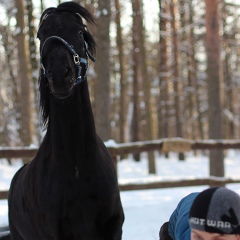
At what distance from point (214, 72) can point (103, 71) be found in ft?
8.37

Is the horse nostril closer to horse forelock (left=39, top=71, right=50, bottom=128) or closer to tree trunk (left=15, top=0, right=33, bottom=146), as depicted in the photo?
horse forelock (left=39, top=71, right=50, bottom=128)

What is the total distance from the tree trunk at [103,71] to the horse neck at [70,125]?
5177 millimetres

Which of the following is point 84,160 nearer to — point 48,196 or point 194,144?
point 48,196

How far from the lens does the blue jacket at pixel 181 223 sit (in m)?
2.42

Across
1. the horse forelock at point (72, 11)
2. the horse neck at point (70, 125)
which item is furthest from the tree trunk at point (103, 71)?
the horse neck at point (70, 125)

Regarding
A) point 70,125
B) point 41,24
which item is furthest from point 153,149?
point 41,24

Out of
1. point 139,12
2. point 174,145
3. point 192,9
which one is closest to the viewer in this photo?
point 174,145

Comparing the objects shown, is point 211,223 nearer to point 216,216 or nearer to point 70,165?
point 216,216

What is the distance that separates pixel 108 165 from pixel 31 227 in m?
0.83

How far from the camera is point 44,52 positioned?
2.89 meters

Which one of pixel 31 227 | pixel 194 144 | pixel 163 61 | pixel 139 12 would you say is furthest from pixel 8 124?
pixel 31 227

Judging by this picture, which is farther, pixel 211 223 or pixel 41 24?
pixel 41 24

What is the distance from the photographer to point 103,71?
833 centimetres

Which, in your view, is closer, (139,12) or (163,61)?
(139,12)
